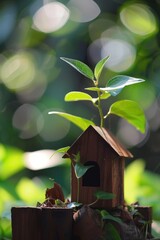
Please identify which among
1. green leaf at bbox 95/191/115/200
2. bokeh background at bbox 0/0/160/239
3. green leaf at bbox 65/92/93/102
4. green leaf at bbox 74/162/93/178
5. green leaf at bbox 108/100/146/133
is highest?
green leaf at bbox 65/92/93/102

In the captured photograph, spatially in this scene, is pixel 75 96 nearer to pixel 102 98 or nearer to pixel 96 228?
pixel 102 98

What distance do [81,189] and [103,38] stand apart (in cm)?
142

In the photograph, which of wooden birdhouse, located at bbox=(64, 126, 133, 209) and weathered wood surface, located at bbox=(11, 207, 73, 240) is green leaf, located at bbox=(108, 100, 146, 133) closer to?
wooden birdhouse, located at bbox=(64, 126, 133, 209)

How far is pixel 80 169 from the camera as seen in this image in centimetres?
69

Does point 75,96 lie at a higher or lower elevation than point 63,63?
higher

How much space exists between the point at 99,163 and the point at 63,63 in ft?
4.45

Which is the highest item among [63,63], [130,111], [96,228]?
[130,111]

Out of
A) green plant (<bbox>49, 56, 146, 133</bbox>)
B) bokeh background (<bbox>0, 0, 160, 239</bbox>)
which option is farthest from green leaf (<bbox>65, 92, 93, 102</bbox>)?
bokeh background (<bbox>0, 0, 160, 239</bbox>)

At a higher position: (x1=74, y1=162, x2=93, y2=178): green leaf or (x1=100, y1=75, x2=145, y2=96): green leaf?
(x1=100, y1=75, x2=145, y2=96): green leaf

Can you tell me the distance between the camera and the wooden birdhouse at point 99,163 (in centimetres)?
71

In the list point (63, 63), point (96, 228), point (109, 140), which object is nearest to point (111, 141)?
point (109, 140)

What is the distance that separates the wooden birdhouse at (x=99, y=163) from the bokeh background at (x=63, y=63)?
107 cm

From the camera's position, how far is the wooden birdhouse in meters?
0.71

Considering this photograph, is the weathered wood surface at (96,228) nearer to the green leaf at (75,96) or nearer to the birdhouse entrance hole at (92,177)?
the birdhouse entrance hole at (92,177)
